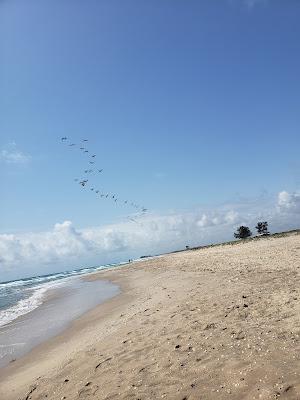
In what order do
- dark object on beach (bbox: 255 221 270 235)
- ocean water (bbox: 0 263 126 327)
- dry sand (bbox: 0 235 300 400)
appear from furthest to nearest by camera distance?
1. dark object on beach (bbox: 255 221 270 235)
2. ocean water (bbox: 0 263 126 327)
3. dry sand (bbox: 0 235 300 400)

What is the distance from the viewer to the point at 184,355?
9922mm

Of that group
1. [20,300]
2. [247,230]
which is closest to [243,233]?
[247,230]

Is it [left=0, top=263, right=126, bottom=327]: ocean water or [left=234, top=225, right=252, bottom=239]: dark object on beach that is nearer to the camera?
[left=0, top=263, right=126, bottom=327]: ocean water

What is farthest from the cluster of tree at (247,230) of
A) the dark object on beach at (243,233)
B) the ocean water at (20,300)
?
the ocean water at (20,300)

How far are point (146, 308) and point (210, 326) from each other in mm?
6386

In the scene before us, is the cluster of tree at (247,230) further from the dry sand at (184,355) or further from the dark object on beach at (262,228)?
the dry sand at (184,355)

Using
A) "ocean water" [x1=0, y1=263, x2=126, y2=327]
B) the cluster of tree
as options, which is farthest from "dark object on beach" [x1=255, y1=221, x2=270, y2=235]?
"ocean water" [x1=0, y1=263, x2=126, y2=327]

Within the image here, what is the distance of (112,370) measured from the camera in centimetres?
1009

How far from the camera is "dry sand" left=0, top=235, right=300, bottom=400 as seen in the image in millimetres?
8164

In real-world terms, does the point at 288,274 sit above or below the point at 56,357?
above

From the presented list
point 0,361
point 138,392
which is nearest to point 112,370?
point 138,392

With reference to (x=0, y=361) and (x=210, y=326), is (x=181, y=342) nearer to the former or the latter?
(x=210, y=326)

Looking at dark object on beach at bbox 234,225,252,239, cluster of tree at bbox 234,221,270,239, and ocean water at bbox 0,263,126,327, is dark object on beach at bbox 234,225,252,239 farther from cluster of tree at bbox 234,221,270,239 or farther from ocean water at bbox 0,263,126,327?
ocean water at bbox 0,263,126,327

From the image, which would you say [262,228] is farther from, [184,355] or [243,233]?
[184,355]
